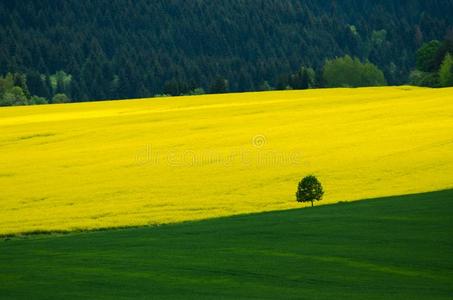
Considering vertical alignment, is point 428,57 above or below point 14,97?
above

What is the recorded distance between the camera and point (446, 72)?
91750 mm

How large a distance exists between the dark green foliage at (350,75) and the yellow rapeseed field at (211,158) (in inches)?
1852

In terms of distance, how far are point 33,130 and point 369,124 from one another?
15022 mm

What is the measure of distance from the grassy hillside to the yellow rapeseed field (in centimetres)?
372

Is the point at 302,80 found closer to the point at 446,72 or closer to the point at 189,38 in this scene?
the point at 446,72

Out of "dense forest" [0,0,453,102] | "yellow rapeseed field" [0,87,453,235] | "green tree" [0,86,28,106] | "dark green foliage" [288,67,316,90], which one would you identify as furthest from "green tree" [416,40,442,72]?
"yellow rapeseed field" [0,87,453,235]

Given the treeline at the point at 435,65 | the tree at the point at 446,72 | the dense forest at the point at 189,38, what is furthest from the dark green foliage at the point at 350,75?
the dense forest at the point at 189,38

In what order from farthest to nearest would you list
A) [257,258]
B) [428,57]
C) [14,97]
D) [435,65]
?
[428,57] → [435,65] → [14,97] → [257,258]

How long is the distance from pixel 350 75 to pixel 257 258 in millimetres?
89313

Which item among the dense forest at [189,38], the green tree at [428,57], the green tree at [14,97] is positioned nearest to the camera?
the green tree at [14,97]

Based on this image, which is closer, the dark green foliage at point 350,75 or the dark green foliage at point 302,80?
the dark green foliage at point 302,80

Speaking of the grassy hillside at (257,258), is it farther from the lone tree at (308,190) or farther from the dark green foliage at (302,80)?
the dark green foliage at (302,80)

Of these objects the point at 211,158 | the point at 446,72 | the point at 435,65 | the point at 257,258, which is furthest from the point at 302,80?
the point at 257,258

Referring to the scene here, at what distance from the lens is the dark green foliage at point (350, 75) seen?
10719 centimetres
